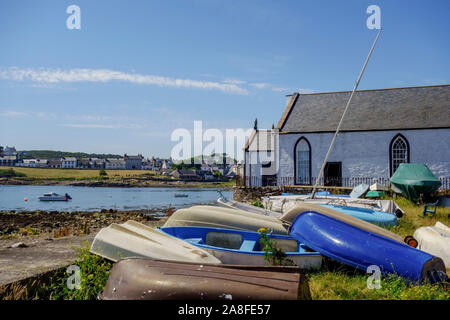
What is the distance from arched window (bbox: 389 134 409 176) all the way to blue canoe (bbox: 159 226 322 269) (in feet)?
68.4

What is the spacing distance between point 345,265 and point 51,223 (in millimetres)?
23139

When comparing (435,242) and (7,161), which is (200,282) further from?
(7,161)

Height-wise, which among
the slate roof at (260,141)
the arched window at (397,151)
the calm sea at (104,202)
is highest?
the slate roof at (260,141)

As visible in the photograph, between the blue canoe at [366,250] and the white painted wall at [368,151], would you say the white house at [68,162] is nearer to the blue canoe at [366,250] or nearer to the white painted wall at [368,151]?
the white painted wall at [368,151]

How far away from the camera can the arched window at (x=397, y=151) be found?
25172mm

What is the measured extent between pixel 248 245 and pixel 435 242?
3.77 meters

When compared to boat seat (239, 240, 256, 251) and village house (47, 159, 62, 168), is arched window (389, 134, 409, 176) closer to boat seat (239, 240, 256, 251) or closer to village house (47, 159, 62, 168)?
boat seat (239, 240, 256, 251)

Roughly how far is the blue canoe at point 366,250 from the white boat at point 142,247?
2.18m

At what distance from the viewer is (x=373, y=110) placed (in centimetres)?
2722

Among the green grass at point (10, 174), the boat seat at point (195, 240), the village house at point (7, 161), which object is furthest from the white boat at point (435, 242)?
the village house at point (7, 161)

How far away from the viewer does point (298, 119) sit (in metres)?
28.5

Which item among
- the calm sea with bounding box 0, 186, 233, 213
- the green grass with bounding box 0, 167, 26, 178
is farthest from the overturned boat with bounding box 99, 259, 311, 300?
the green grass with bounding box 0, 167, 26, 178

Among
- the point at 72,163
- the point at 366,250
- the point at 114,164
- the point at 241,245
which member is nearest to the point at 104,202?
the point at 241,245

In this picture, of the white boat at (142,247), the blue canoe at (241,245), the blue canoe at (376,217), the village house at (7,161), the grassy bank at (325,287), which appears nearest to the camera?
the grassy bank at (325,287)
